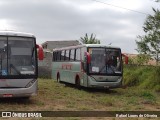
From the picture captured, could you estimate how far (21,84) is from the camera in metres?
15.1

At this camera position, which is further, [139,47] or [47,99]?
[139,47]

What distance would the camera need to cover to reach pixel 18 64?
50.2 feet

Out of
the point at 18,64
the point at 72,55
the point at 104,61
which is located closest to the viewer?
the point at 18,64

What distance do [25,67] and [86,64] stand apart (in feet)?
20.5

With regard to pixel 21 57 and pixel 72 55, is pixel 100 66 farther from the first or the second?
pixel 21 57

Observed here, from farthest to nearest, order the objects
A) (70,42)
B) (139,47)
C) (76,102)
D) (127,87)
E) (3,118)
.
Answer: (70,42) < (127,87) < (139,47) < (76,102) < (3,118)

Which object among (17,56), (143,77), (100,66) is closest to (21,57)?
(17,56)

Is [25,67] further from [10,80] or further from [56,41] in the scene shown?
[56,41]

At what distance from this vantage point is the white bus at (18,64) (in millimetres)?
14977

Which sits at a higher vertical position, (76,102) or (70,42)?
(70,42)

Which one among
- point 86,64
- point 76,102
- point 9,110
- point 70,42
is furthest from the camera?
point 70,42

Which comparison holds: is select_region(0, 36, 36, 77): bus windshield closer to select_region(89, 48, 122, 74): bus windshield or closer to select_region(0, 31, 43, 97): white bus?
select_region(0, 31, 43, 97): white bus

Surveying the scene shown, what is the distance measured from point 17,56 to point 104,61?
6.96 metres

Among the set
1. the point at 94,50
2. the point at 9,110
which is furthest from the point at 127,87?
the point at 9,110
